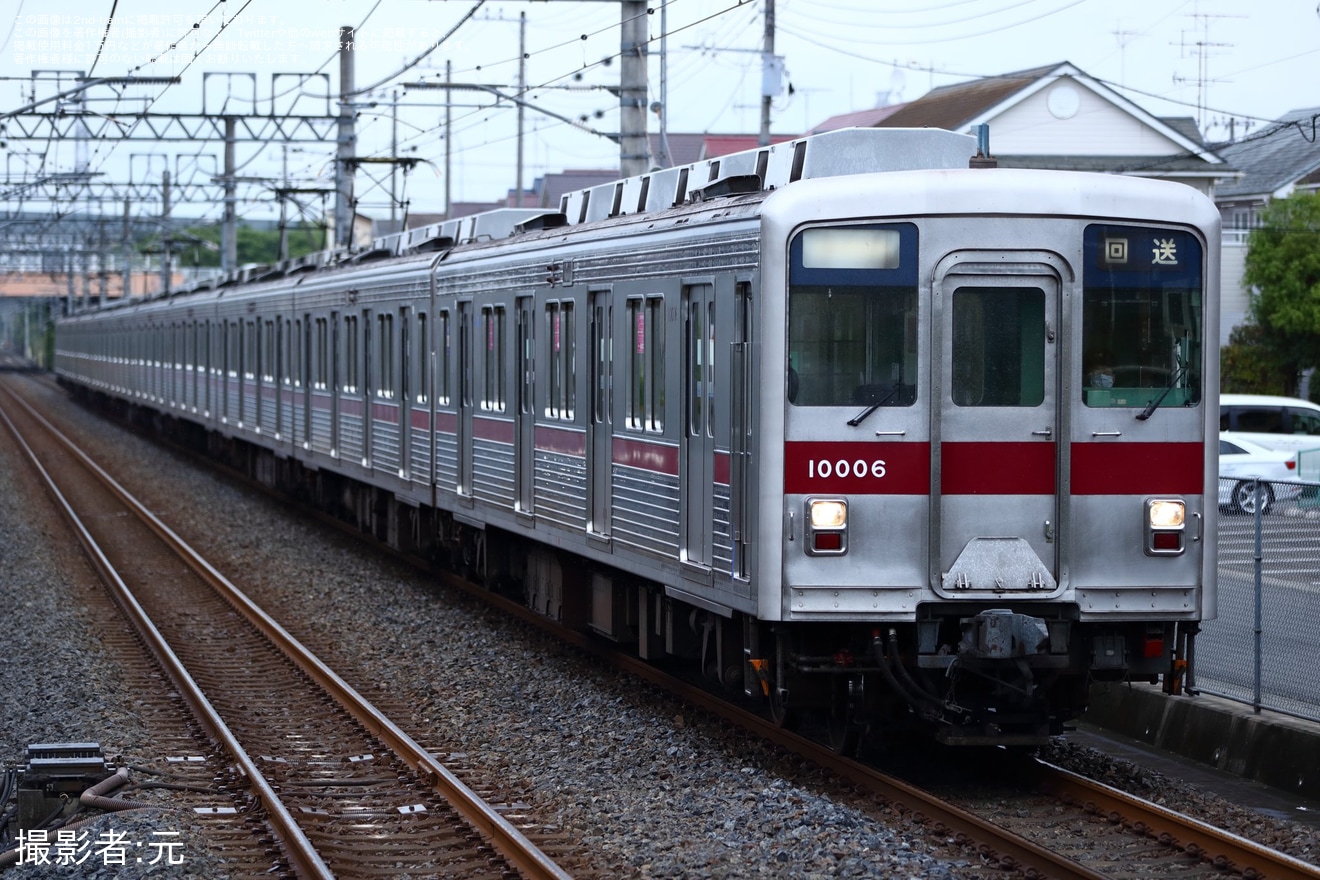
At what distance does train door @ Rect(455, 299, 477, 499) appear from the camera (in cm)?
1434

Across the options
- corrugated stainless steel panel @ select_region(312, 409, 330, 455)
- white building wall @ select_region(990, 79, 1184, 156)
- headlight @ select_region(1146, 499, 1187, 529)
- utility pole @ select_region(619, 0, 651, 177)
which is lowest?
corrugated stainless steel panel @ select_region(312, 409, 330, 455)

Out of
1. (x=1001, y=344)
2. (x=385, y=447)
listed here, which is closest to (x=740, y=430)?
(x=1001, y=344)

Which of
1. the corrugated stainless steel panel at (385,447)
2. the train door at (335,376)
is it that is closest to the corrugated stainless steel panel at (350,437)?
the train door at (335,376)

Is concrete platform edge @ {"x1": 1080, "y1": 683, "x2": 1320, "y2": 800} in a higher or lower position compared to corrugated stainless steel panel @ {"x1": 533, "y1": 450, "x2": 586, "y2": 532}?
lower

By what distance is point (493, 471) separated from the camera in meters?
13.7

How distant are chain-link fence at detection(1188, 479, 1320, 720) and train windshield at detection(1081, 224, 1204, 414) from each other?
1362mm

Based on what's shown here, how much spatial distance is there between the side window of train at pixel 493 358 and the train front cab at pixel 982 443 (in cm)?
555

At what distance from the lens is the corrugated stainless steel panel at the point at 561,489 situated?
1141 centimetres

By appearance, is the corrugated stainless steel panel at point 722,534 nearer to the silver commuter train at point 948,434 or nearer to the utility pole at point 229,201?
the silver commuter train at point 948,434

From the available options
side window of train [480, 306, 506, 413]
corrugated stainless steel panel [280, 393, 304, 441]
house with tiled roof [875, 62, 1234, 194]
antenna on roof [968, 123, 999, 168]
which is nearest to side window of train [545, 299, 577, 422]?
side window of train [480, 306, 506, 413]

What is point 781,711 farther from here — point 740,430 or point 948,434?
point 948,434

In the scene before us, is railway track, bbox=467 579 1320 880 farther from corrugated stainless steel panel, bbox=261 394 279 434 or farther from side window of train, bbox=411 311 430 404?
corrugated stainless steel panel, bbox=261 394 279 434

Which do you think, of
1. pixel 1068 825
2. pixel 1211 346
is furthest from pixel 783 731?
pixel 1211 346

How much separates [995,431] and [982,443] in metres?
0.08
